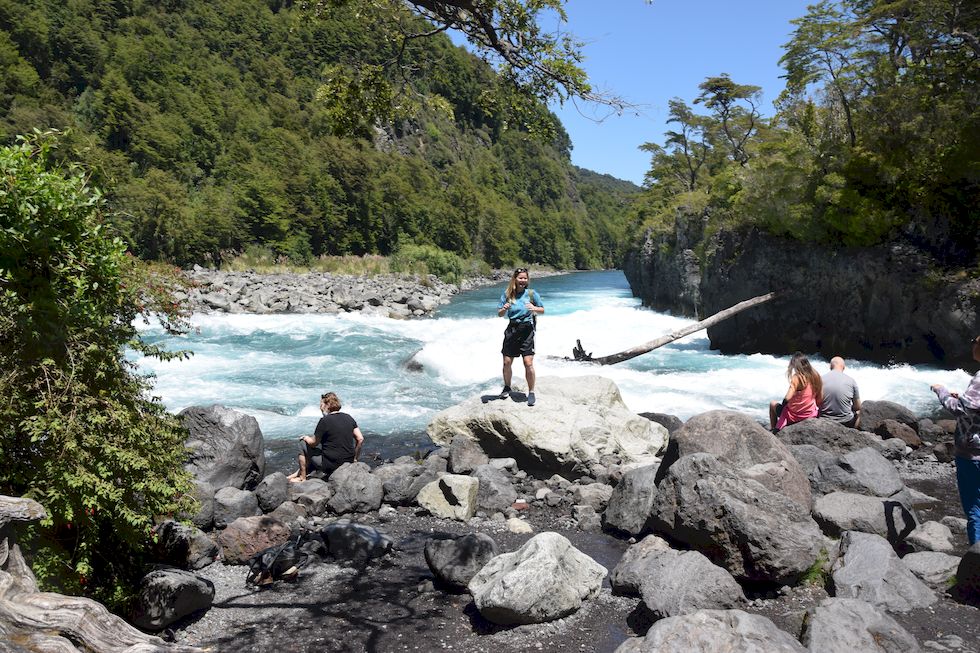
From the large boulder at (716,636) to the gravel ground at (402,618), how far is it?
993mm

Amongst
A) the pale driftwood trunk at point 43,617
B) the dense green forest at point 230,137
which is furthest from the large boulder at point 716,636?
the dense green forest at point 230,137

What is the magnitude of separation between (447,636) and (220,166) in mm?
78600

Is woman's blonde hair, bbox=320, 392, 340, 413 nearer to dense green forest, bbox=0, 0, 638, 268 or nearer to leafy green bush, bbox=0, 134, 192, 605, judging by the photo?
leafy green bush, bbox=0, 134, 192, 605

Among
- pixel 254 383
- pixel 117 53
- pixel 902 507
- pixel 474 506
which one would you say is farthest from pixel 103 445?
pixel 117 53

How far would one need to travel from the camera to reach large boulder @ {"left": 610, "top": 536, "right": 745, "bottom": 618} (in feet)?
17.0

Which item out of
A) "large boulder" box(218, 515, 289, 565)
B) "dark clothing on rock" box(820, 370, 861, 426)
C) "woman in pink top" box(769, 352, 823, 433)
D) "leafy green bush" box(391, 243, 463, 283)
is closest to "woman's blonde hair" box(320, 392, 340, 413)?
"large boulder" box(218, 515, 289, 565)

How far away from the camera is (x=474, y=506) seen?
807 cm

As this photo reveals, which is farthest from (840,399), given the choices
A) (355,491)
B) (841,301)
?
(841,301)

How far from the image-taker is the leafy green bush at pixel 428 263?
6022cm

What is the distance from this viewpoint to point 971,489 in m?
5.52

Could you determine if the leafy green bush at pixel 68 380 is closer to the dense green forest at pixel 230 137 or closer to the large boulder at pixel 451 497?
the large boulder at pixel 451 497

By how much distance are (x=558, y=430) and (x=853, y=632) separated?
5.40 m

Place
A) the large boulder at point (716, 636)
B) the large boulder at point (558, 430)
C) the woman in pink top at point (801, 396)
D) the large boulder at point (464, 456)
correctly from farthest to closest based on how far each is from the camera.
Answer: the woman in pink top at point (801, 396) < the large boulder at point (464, 456) < the large boulder at point (558, 430) < the large boulder at point (716, 636)

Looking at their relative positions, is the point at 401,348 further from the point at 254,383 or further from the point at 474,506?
the point at 474,506
